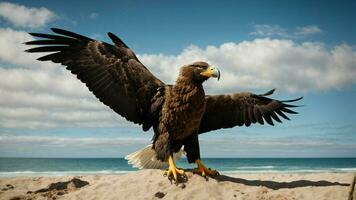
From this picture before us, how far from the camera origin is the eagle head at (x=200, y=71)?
19.5 feet

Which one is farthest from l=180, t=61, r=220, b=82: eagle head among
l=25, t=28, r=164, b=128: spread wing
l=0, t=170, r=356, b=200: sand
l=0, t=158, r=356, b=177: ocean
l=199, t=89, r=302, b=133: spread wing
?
l=0, t=158, r=356, b=177: ocean

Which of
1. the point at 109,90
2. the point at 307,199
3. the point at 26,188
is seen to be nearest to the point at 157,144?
the point at 109,90

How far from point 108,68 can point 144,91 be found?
729 mm

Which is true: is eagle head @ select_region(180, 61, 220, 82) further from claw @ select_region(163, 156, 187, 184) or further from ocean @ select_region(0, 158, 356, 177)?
ocean @ select_region(0, 158, 356, 177)

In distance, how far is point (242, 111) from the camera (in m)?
7.48

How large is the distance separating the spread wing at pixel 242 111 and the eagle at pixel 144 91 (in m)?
0.07

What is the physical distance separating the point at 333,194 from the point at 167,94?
10.2 feet

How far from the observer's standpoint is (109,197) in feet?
20.8

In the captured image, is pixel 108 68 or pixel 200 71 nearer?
pixel 200 71

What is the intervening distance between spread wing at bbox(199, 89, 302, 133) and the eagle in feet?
0.23

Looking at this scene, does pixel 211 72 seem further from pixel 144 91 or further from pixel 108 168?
pixel 108 168

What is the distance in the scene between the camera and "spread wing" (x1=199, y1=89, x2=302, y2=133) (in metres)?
7.27

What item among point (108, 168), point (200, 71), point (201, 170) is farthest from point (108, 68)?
point (108, 168)

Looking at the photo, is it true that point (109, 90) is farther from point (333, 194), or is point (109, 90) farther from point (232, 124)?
point (333, 194)
